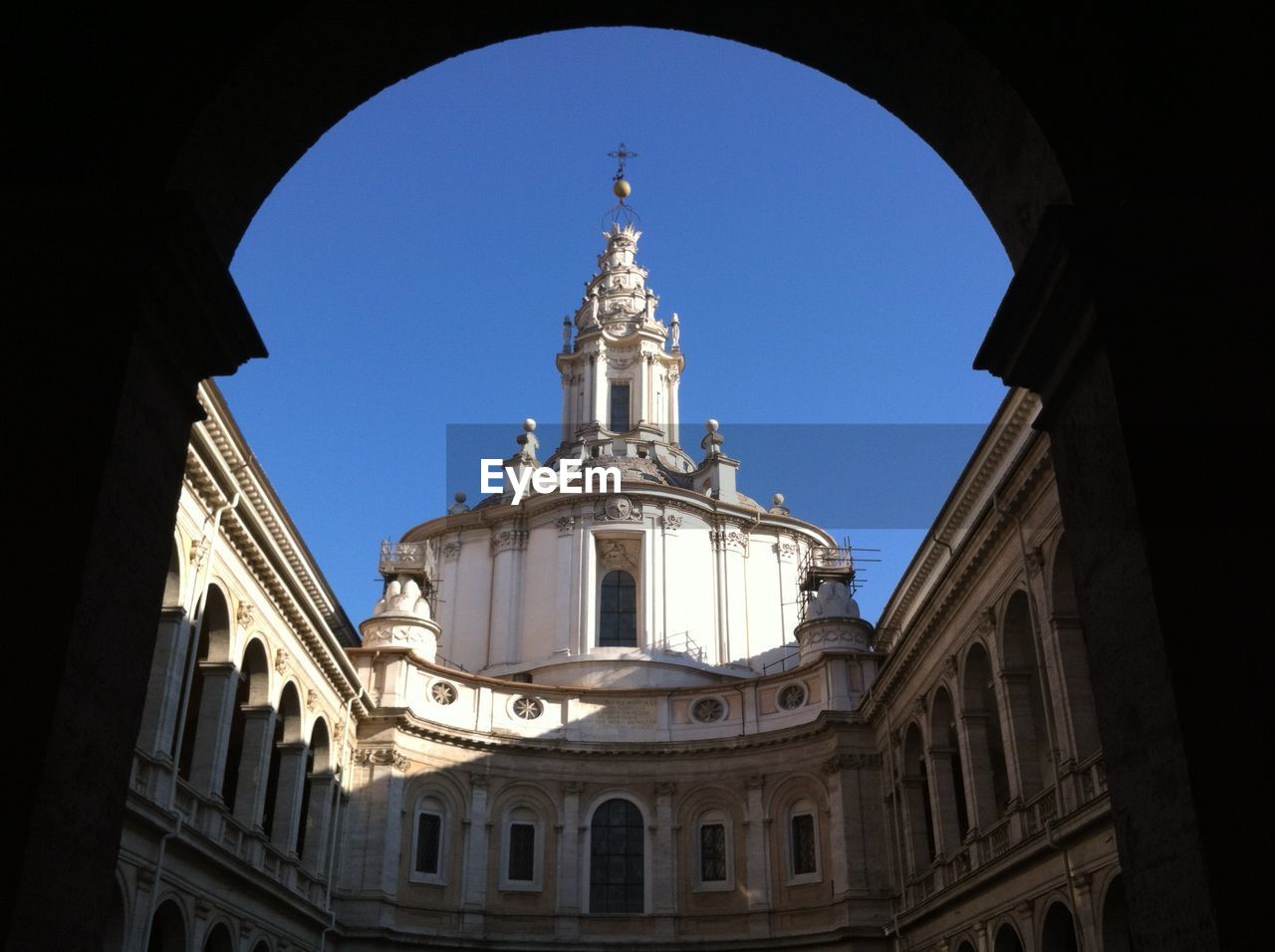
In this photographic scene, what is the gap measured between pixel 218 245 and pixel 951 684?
24.3 meters

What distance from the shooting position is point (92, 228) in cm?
732

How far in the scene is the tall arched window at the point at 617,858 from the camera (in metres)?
39.5

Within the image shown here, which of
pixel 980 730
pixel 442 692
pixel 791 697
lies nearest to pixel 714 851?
pixel 791 697

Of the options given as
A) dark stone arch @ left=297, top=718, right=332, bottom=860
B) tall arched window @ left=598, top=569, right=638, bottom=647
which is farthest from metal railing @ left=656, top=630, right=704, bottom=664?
dark stone arch @ left=297, top=718, right=332, bottom=860

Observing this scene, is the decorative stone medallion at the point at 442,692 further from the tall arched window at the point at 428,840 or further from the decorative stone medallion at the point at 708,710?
the decorative stone medallion at the point at 708,710

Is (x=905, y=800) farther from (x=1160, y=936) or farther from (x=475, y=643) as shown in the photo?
(x=1160, y=936)

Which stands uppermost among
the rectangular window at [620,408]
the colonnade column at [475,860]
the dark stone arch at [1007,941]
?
the rectangular window at [620,408]

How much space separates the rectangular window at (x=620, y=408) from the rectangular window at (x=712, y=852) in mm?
21118

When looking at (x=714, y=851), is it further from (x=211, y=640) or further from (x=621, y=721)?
(x=211, y=640)

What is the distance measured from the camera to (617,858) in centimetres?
4009

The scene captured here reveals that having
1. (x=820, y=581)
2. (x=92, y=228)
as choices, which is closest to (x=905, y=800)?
(x=820, y=581)

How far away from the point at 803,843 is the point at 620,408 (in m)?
24.3

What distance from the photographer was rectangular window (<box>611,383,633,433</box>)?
56938mm

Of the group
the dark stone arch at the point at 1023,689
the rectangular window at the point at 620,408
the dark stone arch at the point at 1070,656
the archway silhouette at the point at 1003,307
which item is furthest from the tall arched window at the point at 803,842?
the archway silhouette at the point at 1003,307
